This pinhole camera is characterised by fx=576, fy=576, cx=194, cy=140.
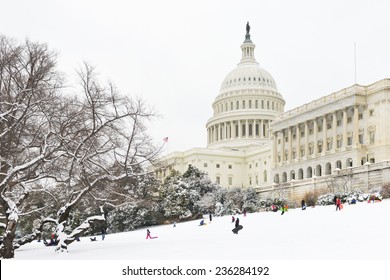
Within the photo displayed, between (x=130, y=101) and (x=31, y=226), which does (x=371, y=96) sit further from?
(x=130, y=101)

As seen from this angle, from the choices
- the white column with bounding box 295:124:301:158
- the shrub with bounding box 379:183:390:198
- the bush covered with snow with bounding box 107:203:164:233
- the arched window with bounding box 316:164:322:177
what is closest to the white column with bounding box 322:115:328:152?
the arched window with bounding box 316:164:322:177

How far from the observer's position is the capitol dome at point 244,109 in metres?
131

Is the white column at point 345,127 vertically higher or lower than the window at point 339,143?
higher

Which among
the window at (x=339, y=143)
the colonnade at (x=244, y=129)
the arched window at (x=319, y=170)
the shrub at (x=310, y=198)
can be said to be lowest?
the shrub at (x=310, y=198)

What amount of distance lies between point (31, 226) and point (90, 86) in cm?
3702

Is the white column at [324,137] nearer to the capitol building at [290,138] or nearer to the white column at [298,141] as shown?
the capitol building at [290,138]

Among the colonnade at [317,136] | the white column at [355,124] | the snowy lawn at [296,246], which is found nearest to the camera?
the snowy lawn at [296,246]

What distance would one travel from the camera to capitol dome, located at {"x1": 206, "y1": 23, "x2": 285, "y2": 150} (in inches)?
5148

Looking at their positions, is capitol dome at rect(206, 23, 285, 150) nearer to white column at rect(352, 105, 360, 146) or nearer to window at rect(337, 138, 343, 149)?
window at rect(337, 138, 343, 149)

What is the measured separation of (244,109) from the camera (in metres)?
133

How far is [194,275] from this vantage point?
517 inches

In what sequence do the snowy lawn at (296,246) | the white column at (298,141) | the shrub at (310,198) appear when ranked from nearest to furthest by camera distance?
the snowy lawn at (296,246)
the shrub at (310,198)
the white column at (298,141)

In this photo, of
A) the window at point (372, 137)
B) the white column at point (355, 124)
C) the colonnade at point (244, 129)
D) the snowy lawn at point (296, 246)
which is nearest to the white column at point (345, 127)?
the white column at point (355, 124)

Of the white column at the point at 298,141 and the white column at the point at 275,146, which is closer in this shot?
the white column at the point at 298,141
